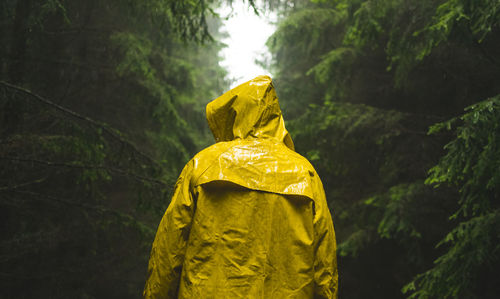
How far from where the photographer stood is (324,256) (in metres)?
2.32

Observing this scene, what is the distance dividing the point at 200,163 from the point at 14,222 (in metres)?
4.24

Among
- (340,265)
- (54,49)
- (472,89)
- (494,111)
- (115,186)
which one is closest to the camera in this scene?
(494,111)

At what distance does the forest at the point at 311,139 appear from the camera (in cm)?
396

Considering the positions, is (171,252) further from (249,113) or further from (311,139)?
(311,139)

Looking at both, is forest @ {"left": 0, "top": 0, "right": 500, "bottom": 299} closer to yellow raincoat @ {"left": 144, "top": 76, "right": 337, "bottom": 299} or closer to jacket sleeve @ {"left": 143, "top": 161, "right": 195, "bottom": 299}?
yellow raincoat @ {"left": 144, "top": 76, "right": 337, "bottom": 299}

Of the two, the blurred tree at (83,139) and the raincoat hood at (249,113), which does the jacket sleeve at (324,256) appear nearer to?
the raincoat hood at (249,113)

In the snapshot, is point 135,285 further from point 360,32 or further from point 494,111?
point 494,111

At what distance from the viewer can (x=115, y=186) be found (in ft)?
30.3

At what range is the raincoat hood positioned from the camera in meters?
2.60

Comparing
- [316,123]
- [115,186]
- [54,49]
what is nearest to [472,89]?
[316,123]

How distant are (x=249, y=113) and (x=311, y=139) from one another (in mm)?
4787

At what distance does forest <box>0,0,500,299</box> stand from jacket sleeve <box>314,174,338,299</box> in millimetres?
1821

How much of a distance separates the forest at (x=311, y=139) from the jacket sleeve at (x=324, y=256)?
1821mm

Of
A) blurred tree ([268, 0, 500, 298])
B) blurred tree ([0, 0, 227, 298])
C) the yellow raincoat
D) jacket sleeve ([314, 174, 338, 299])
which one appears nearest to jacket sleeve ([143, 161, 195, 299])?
the yellow raincoat
